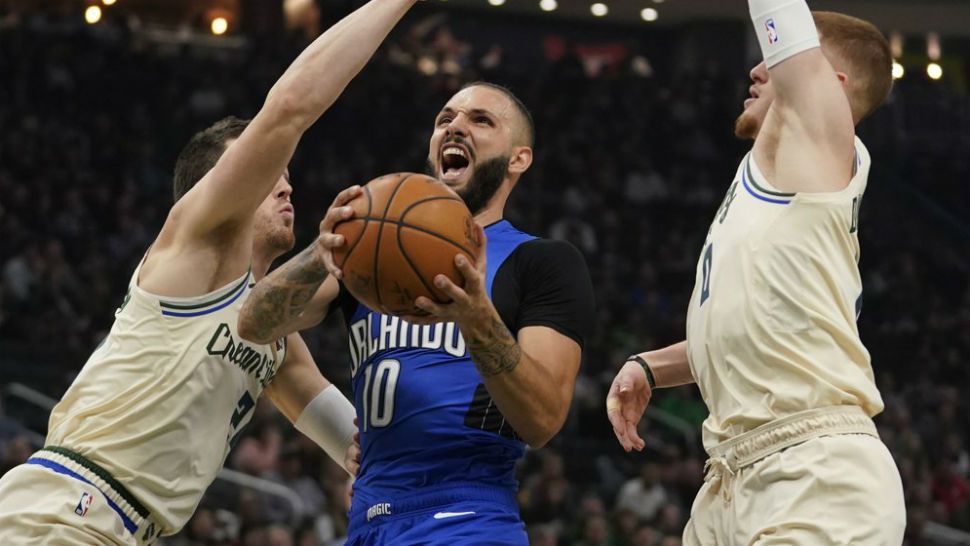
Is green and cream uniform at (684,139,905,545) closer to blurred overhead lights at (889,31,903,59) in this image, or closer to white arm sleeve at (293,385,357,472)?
white arm sleeve at (293,385,357,472)

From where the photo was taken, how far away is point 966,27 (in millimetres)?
25078

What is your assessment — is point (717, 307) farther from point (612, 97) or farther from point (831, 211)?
point (612, 97)

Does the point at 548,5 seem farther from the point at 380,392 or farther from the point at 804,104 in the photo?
the point at 804,104

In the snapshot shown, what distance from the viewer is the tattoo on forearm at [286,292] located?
12.9 ft

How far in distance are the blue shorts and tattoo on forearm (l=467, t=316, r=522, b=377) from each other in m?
0.47

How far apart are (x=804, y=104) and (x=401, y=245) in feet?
3.69

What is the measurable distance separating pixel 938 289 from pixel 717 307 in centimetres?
1721

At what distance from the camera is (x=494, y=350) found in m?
3.67

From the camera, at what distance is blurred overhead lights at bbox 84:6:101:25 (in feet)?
69.1

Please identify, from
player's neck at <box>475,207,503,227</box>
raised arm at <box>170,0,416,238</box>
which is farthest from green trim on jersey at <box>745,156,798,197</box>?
raised arm at <box>170,0,416,238</box>

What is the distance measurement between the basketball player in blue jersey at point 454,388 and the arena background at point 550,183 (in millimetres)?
5792

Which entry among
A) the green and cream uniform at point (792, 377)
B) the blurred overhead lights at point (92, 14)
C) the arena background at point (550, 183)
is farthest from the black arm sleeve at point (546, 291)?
the blurred overhead lights at point (92, 14)

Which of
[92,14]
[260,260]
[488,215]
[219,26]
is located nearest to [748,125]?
[488,215]

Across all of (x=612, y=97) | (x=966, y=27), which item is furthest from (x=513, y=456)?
(x=966, y=27)
